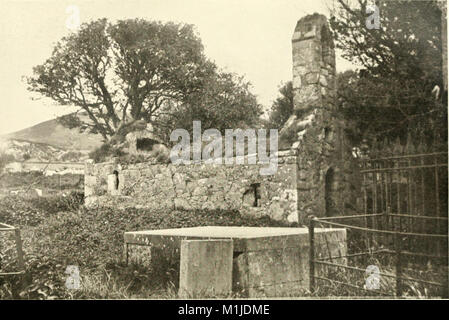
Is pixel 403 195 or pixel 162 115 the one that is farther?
pixel 162 115

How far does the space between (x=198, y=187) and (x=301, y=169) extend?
2.25 meters

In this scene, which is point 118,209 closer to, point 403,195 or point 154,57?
point 403,195

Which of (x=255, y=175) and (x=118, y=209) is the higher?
(x=255, y=175)

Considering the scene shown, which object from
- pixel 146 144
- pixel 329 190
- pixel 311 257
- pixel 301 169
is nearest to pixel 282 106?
pixel 146 144

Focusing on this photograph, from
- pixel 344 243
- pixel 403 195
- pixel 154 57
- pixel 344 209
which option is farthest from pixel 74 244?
pixel 154 57

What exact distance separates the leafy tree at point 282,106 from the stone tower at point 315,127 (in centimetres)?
747

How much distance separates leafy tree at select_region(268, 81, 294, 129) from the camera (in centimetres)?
1712

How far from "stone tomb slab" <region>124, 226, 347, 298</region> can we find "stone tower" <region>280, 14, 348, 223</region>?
107 inches

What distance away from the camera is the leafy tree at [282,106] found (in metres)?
17.1

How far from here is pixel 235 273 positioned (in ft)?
17.1

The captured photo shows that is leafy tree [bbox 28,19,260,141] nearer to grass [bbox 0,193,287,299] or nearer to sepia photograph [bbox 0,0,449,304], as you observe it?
sepia photograph [bbox 0,0,449,304]

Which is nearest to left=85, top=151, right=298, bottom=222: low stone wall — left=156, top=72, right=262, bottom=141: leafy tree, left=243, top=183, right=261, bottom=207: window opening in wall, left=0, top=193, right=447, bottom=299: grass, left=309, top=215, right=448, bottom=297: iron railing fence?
left=243, top=183, right=261, bottom=207: window opening in wall
